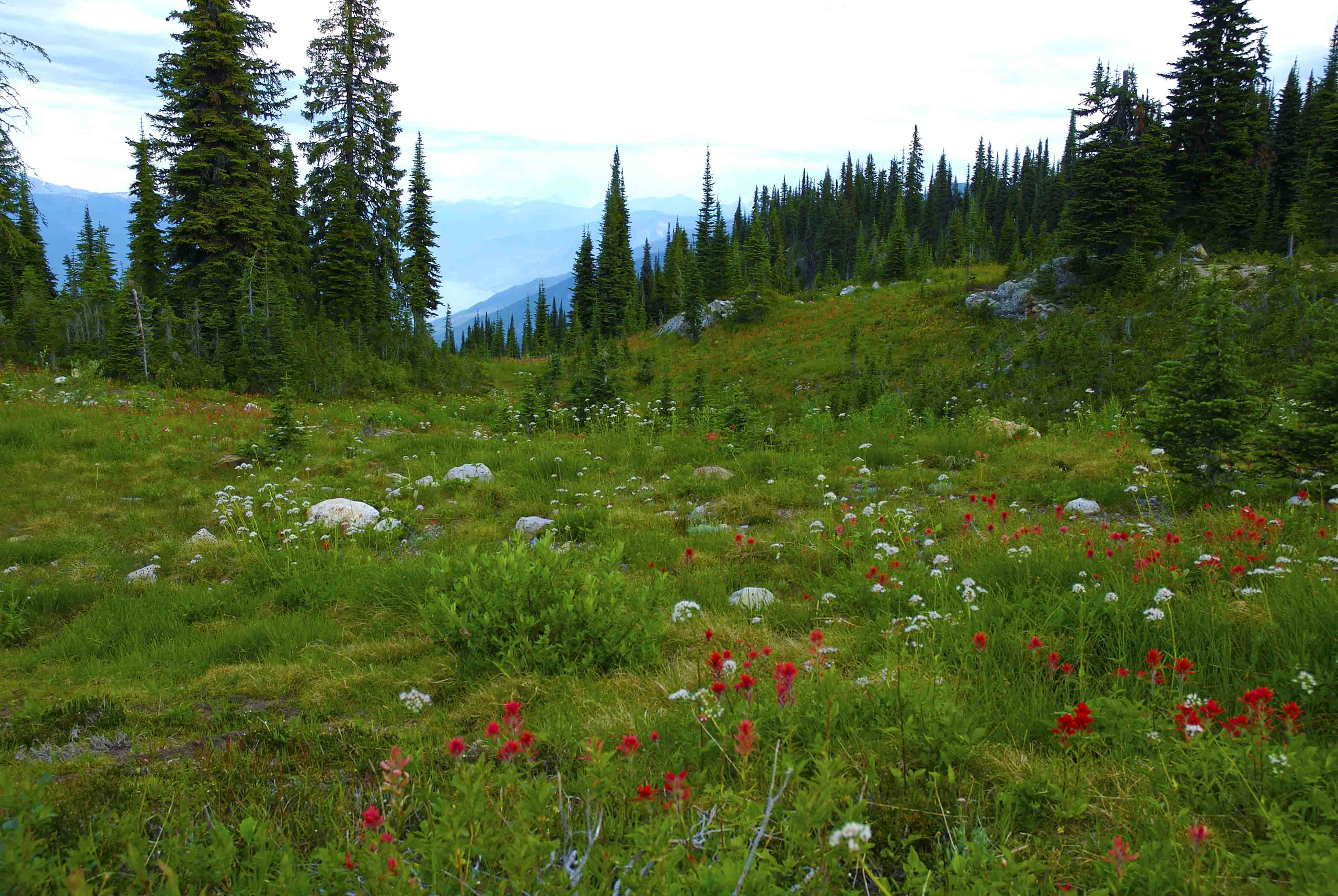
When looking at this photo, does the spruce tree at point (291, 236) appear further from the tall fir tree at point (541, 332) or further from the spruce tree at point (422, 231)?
the tall fir tree at point (541, 332)

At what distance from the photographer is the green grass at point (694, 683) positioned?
2.06m

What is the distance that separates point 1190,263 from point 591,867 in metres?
24.6

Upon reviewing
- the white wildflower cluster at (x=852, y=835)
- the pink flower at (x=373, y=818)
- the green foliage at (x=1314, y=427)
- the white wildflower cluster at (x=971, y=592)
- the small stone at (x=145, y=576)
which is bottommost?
the small stone at (x=145, y=576)

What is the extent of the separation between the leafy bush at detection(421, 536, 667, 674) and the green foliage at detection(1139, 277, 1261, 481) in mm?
5783

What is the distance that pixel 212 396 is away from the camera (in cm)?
1931

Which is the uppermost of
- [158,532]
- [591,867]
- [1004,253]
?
[1004,253]

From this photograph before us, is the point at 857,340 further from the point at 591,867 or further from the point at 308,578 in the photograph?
the point at 591,867

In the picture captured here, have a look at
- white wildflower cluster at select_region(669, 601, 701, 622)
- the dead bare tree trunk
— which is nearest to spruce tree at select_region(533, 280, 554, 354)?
the dead bare tree trunk

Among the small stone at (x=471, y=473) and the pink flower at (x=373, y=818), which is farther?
the small stone at (x=471, y=473)

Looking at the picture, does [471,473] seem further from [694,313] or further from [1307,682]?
[694,313]

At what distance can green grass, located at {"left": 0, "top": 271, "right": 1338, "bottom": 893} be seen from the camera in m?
2.06

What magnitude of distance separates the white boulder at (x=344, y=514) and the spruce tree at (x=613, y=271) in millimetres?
54374

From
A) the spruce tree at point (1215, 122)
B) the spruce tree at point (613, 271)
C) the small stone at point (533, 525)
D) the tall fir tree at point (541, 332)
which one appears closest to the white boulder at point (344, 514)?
the small stone at point (533, 525)

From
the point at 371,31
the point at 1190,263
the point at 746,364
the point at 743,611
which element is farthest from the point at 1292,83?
the point at 743,611
